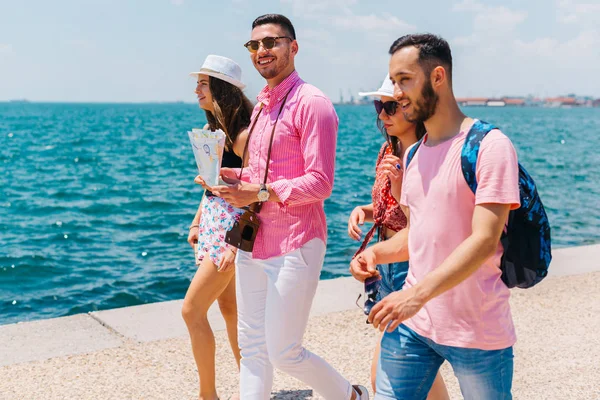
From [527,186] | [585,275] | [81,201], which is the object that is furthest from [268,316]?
[81,201]

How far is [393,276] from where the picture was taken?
345 cm

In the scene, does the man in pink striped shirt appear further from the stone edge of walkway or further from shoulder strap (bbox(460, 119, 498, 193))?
the stone edge of walkway

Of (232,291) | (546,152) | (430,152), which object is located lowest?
(546,152)

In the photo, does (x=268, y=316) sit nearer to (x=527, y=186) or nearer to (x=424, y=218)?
(x=424, y=218)

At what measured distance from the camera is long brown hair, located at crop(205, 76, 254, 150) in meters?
4.00

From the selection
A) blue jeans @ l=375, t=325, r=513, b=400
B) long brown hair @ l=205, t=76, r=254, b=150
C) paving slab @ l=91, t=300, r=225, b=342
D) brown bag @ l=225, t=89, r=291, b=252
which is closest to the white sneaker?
brown bag @ l=225, t=89, r=291, b=252

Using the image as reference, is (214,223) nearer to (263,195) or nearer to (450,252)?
(263,195)

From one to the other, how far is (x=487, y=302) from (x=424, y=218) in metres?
0.34

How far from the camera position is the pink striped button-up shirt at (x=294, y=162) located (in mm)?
3268

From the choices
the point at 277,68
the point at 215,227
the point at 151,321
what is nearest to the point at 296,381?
the point at 215,227

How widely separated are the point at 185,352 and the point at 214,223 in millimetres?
1297

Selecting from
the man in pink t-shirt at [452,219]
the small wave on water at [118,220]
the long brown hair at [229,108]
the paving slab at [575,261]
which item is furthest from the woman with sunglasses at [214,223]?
the small wave on water at [118,220]

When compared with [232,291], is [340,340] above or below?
below

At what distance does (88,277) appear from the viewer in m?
11.7
